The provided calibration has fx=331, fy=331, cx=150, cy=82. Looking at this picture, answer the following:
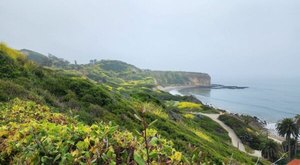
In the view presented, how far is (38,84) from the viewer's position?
19.4 metres

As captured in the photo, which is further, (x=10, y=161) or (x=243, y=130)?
(x=243, y=130)

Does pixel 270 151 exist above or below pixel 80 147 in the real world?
below

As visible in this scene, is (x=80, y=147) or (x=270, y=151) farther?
(x=270, y=151)

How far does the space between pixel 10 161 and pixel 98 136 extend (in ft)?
3.06

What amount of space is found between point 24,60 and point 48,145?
22072 millimetres

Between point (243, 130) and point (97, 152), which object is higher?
point (97, 152)

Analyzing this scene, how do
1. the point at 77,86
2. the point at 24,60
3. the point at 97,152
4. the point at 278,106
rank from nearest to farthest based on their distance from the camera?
1. the point at 97,152
2. the point at 77,86
3. the point at 24,60
4. the point at 278,106

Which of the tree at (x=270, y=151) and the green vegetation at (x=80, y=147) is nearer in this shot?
the green vegetation at (x=80, y=147)

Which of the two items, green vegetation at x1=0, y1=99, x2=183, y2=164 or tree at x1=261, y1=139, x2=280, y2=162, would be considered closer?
green vegetation at x1=0, y1=99, x2=183, y2=164

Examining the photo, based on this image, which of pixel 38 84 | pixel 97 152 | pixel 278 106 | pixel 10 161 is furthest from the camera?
pixel 278 106

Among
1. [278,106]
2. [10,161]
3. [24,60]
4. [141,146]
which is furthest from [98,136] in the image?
[278,106]

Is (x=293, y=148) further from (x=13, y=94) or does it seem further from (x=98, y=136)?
(x=98, y=136)

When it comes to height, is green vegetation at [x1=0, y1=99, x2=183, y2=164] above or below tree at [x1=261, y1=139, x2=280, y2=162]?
above

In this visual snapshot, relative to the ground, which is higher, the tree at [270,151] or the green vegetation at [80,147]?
the green vegetation at [80,147]
